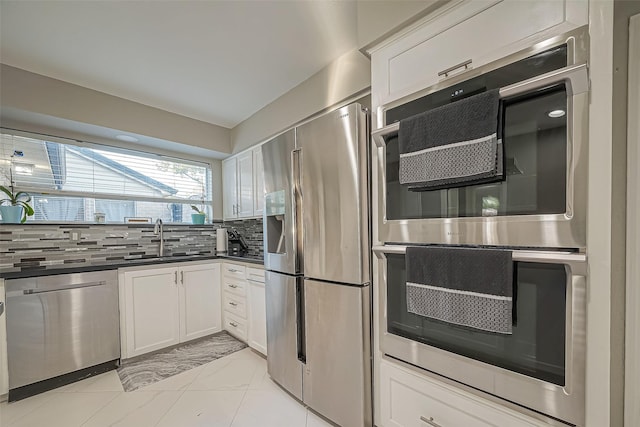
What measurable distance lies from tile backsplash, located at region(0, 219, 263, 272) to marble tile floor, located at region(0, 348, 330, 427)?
114 centimetres

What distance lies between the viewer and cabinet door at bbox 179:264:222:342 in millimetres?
2844

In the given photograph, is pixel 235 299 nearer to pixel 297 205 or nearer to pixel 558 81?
pixel 297 205

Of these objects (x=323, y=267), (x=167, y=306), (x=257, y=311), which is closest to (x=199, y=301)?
(x=167, y=306)

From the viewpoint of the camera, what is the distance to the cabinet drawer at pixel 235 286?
109 inches

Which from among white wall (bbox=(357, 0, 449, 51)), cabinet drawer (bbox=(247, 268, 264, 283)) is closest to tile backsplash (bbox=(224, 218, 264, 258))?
cabinet drawer (bbox=(247, 268, 264, 283))

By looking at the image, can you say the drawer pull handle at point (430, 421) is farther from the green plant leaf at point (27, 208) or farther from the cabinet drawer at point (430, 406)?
the green plant leaf at point (27, 208)

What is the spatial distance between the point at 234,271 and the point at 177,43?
2138 millimetres

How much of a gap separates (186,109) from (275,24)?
1704mm

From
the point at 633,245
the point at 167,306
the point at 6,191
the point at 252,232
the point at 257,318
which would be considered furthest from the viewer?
the point at 252,232

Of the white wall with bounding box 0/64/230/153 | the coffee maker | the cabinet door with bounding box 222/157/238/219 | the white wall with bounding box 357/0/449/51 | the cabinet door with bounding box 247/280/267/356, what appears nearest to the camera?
the white wall with bounding box 357/0/449/51

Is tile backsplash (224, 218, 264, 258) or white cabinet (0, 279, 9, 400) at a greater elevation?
tile backsplash (224, 218, 264, 258)

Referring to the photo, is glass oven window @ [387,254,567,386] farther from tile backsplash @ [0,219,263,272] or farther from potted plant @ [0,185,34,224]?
potted plant @ [0,185,34,224]

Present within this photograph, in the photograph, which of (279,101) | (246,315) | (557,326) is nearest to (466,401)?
(557,326)

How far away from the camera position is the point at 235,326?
2924mm
